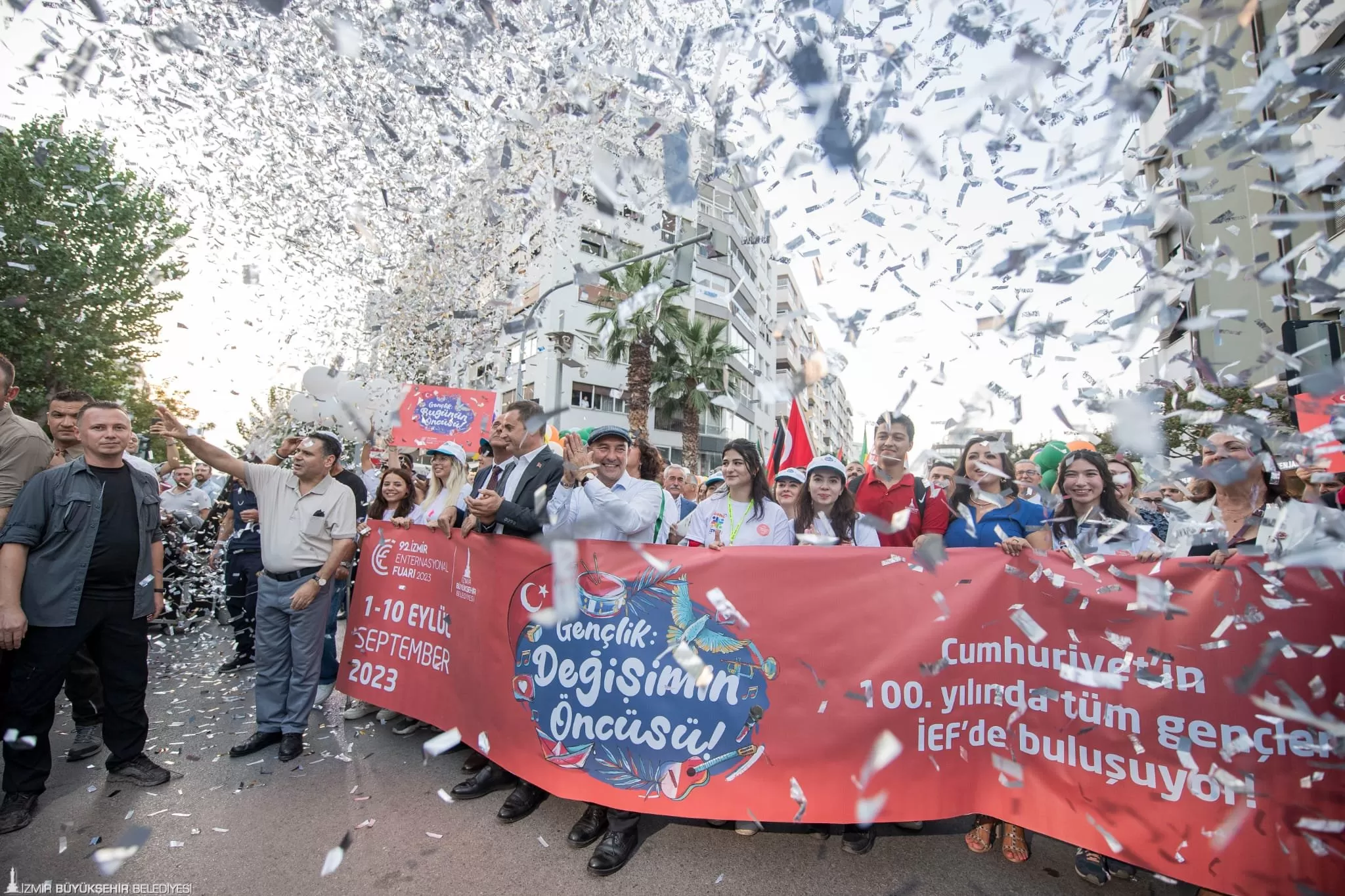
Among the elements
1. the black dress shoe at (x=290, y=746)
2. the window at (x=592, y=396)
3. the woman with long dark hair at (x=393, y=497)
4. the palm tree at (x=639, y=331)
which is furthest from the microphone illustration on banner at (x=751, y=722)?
the window at (x=592, y=396)

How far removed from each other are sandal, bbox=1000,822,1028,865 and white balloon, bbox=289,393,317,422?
5.43 m

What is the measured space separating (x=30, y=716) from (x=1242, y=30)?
5.59 metres

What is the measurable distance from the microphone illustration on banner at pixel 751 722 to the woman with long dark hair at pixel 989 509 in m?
1.32

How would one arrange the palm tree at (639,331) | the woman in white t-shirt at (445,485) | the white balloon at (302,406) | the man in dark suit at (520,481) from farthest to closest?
the palm tree at (639,331) → the white balloon at (302,406) → the woman in white t-shirt at (445,485) → the man in dark suit at (520,481)

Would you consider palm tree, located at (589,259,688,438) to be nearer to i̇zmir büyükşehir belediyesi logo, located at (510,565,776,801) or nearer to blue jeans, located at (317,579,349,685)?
blue jeans, located at (317,579,349,685)

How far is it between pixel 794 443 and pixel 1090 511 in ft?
9.63

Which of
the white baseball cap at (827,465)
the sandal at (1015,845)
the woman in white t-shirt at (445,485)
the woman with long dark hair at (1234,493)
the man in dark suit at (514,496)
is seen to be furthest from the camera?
the woman in white t-shirt at (445,485)

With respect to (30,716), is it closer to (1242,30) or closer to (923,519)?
(923,519)

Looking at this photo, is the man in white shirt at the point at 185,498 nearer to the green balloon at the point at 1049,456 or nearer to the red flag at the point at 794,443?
the red flag at the point at 794,443

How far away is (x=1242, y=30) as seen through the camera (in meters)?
2.19

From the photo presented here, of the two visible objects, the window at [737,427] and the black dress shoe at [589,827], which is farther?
the window at [737,427]

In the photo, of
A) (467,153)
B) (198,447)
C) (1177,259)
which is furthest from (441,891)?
(1177,259)

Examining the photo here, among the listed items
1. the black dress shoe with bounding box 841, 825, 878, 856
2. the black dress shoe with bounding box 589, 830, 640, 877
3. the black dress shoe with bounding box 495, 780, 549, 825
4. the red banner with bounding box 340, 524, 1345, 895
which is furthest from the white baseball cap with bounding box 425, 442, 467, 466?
the black dress shoe with bounding box 841, 825, 878, 856

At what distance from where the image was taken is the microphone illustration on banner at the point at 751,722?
9.36 ft
